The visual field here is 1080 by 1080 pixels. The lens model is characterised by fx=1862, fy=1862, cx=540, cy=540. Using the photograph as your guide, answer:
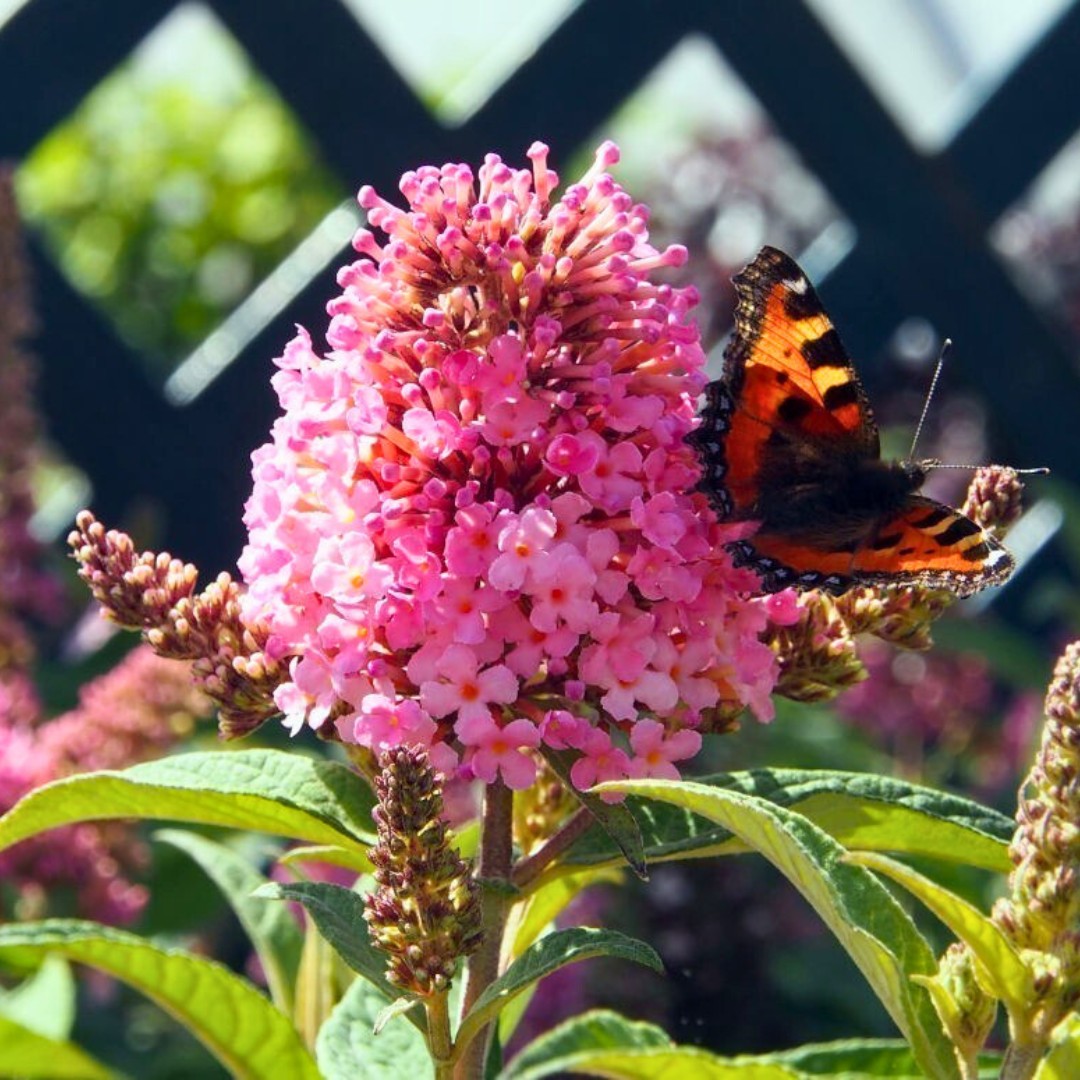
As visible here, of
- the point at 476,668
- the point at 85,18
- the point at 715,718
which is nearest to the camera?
the point at 476,668

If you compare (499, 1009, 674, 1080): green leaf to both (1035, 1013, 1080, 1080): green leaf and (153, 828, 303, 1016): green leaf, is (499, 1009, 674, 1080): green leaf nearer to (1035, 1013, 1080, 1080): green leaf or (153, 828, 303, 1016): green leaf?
(153, 828, 303, 1016): green leaf

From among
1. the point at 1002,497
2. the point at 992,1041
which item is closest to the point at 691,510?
the point at 1002,497

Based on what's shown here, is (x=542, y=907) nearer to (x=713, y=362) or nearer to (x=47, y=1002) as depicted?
(x=47, y=1002)

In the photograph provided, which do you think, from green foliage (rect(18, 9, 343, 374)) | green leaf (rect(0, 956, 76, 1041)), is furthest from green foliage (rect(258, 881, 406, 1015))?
green foliage (rect(18, 9, 343, 374))

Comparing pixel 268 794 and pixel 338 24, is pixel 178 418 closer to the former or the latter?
pixel 338 24

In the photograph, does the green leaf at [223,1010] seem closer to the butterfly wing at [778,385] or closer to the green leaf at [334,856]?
the green leaf at [334,856]
